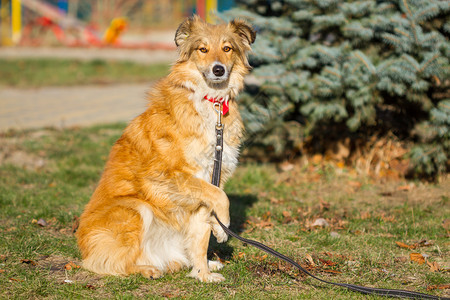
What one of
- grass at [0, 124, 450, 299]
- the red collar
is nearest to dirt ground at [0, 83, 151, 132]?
grass at [0, 124, 450, 299]

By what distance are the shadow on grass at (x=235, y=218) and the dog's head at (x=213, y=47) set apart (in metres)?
1.55

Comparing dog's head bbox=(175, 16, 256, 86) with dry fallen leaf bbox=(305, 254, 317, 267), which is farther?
dry fallen leaf bbox=(305, 254, 317, 267)

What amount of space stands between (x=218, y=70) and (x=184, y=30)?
54 cm

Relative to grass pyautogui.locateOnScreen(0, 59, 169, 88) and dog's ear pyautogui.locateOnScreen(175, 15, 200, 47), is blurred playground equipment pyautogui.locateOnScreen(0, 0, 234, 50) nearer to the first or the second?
grass pyautogui.locateOnScreen(0, 59, 169, 88)

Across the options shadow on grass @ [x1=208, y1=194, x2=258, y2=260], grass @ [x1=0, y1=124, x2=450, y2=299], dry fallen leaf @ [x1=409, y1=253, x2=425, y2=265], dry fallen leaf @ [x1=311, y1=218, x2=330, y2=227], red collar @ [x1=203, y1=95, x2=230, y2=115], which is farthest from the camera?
dry fallen leaf @ [x1=311, y1=218, x2=330, y2=227]

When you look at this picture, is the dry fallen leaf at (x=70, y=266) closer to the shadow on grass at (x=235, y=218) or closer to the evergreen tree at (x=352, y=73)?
the shadow on grass at (x=235, y=218)

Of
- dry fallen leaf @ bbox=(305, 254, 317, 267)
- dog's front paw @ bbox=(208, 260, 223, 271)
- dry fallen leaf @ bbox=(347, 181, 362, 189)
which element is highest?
dry fallen leaf @ bbox=(347, 181, 362, 189)

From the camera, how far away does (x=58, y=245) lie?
429 cm

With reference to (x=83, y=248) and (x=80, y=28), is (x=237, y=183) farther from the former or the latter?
(x=80, y=28)

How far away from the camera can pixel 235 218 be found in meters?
5.18

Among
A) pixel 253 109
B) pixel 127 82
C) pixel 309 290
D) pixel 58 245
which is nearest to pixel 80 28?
pixel 127 82

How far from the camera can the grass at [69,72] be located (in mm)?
13086

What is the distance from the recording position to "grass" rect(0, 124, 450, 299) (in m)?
3.55

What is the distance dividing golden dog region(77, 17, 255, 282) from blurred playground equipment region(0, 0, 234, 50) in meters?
12.6
